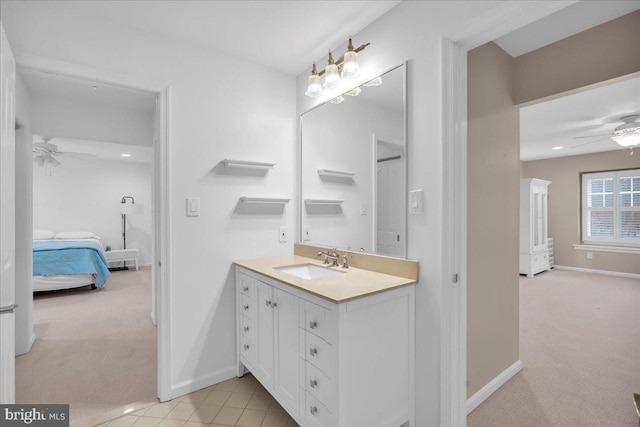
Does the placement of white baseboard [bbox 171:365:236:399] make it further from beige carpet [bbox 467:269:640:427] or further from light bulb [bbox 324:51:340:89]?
light bulb [bbox 324:51:340:89]

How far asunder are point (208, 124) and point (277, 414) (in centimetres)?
200

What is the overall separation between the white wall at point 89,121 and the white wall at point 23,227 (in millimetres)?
219

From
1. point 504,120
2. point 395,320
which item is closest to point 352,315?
point 395,320

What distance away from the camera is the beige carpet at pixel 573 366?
5.97 ft

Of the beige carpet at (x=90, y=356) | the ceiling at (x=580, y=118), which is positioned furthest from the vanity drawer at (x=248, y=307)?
the ceiling at (x=580, y=118)

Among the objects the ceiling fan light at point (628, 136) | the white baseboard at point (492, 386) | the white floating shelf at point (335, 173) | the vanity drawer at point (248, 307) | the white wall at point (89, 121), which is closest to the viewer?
the white baseboard at point (492, 386)

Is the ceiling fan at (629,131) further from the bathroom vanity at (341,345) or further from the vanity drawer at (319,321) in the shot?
the vanity drawer at (319,321)

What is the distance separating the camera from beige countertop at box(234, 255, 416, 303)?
1387mm

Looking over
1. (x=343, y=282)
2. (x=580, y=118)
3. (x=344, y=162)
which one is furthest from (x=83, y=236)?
(x=580, y=118)

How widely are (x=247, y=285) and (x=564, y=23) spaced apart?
260cm

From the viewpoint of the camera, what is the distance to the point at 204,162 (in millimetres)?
2164

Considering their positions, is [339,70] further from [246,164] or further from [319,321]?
[319,321]

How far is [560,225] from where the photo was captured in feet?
21.4

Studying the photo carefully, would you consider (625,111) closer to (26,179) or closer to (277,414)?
(277,414)
